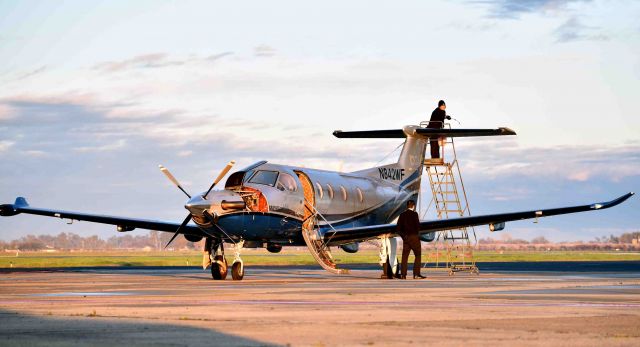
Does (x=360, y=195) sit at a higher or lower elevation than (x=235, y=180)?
higher

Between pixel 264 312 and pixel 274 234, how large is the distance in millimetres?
16887

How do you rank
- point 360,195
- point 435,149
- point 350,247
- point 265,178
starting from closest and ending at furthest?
point 265,178 < point 350,247 < point 360,195 < point 435,149

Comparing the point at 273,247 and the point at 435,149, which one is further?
the point at 435,149

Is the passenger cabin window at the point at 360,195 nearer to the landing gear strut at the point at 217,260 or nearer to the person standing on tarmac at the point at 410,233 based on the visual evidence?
the person standing on tarmac at the point at 410,233

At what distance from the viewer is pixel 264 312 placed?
15906 mm

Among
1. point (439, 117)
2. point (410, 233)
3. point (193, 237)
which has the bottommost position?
point (410, 233)

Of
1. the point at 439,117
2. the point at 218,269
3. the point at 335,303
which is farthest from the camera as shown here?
the point at 439,117

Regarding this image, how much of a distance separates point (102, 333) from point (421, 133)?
2978 cm

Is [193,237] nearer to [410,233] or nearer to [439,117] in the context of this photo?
[410,233]

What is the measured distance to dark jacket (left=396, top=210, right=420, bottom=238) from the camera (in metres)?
32.2

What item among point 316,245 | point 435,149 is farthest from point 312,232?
point 435,149

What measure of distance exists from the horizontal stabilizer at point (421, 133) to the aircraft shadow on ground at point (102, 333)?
82.4 feet

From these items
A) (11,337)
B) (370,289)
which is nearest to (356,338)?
(11,337)

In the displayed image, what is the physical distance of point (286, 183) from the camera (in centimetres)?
3294
